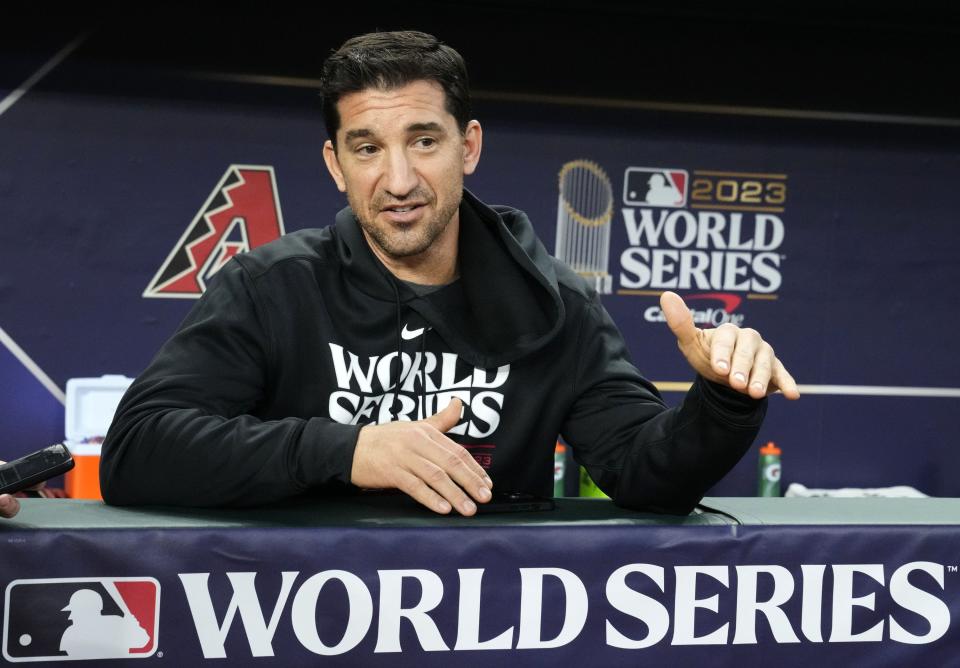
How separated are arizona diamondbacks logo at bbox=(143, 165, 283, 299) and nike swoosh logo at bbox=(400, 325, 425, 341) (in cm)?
172

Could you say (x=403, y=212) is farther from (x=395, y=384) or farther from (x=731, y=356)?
(x=731, y=356)

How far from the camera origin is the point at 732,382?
1.02 m

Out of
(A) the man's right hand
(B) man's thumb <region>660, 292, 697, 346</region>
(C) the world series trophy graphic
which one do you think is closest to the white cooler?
(C) the world series trophy graphic

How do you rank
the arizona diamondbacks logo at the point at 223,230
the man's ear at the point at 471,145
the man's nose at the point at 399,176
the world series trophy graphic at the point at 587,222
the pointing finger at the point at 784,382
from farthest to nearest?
the world series trophy graphic at the point at 587,222 → the arizona diamondbacks logo at the point at 223,230 → the man's ear at the point at 471,145 → the man's nose at the point at 399,176 → the pointing finger at the point at 784,382

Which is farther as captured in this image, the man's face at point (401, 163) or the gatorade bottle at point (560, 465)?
the gatorade bottle at point (560, 465)

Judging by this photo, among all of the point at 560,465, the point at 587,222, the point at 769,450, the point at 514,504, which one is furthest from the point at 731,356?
the point at 769,450

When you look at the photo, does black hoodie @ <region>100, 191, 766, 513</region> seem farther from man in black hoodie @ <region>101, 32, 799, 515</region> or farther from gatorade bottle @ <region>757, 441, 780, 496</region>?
gatorade bottle @ <region>757, 441, 780, 496</region>

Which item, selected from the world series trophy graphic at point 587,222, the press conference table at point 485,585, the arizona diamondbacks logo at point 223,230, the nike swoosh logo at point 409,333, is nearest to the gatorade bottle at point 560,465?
the world series trophy graphic at point 587,222

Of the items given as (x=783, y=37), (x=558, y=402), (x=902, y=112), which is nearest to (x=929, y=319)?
(x=902, y=112)

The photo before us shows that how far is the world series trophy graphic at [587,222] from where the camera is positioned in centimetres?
315

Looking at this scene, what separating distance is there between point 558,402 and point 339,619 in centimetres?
52

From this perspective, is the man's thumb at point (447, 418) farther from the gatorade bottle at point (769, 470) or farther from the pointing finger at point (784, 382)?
the gatorade bottle at point (769, 470)

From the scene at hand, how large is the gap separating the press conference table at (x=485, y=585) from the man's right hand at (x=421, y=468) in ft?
0.08

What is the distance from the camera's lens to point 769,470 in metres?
3.17
